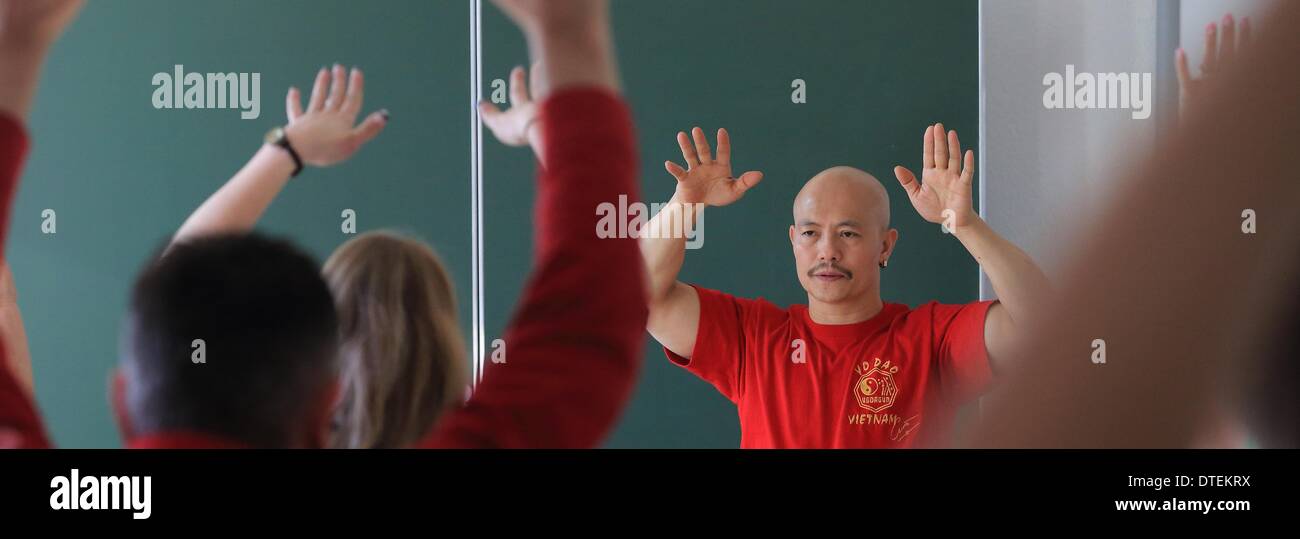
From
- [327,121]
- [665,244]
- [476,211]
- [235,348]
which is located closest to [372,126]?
[327,121]

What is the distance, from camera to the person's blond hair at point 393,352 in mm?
1315

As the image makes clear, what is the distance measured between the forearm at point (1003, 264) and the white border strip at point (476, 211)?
815 millimetres

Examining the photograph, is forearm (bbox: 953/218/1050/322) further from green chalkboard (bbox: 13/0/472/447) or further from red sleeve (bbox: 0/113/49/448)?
red sleeve (bbox: 0/113/49/448)

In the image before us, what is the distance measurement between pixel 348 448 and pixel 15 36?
689 mm

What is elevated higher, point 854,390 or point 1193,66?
point 1193,66

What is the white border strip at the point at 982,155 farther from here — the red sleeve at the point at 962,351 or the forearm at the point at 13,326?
the forearm at the point at 13,326

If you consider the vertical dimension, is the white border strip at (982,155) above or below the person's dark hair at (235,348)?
above

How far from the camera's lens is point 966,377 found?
1.69m

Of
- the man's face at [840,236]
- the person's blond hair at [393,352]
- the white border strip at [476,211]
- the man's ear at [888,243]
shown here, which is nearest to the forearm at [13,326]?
the person's blond hair at [393,352]

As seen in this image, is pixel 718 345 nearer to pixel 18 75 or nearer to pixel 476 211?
pixel 476 211
